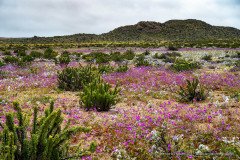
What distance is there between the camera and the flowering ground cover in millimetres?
7871

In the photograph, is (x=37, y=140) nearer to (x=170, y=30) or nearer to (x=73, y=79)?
(x=73, y=79)

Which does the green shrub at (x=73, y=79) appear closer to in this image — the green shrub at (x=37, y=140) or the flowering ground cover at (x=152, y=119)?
the flowering ground cover at (x=152, y=119)

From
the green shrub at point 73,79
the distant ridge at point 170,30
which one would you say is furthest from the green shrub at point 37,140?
the distant ridge at point 170,30

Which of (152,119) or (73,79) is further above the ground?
(152,119)

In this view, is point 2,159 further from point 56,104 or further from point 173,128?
point 56,104

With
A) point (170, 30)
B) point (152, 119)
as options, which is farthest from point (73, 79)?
point (170, 30)

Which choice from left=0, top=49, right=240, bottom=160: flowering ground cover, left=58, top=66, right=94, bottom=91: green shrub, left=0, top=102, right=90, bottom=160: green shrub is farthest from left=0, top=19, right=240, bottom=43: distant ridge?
left=0, top=102, right=90, bottom=160: green shrub

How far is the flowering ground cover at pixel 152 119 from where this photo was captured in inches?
310

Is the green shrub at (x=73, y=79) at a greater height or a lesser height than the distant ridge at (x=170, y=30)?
greater

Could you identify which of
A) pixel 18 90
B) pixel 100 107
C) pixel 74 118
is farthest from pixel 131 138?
pixel 18 90

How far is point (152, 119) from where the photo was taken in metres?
9.80

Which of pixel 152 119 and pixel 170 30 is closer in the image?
pixel 152 119

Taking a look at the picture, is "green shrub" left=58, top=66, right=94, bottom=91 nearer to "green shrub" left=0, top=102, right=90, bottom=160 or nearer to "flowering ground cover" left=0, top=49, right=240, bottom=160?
"flowering ground cover" left=0, top=49, right=240, bottom=160

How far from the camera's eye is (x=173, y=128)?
9102 millimetres
